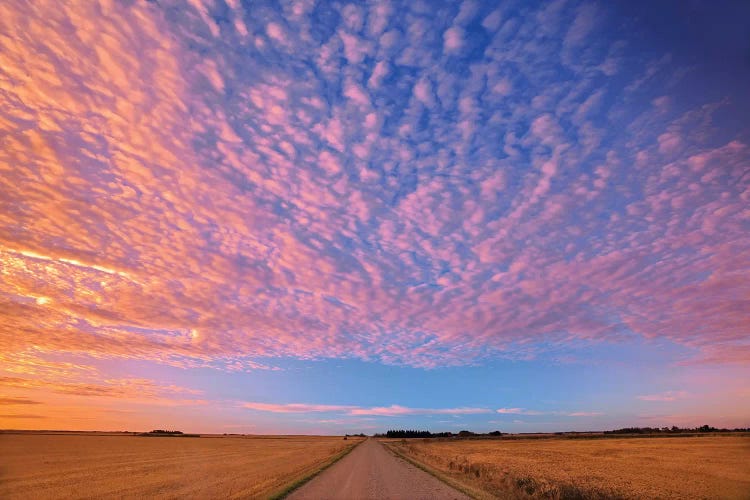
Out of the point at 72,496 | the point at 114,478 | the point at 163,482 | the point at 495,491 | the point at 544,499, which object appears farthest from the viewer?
the point at 114,478

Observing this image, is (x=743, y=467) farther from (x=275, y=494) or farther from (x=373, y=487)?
(x=275, y=494)

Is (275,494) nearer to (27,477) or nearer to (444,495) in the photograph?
(444,495)

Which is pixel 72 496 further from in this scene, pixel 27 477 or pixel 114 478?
pixel 27 477

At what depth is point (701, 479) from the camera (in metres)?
27.6

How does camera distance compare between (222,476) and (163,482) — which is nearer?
(163,482)

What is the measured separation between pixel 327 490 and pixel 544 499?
9382mm

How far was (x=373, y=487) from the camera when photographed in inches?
829

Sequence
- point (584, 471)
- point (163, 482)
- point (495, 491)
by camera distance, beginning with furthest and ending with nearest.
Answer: point (584, 471) → point (163, 482) → point (495, 491)

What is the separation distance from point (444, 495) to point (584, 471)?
19.2 metres

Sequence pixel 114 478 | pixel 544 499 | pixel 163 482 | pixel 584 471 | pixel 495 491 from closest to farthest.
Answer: pixel 544 499 < pixel 495 491 < pixel 163 482 < pixel 114 478 < pixel 584 471

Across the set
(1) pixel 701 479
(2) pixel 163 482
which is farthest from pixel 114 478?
(1) pixel 701 479

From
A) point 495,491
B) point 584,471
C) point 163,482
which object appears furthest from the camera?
point 584,471

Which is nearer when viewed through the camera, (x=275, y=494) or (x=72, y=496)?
(x=275, y=494)

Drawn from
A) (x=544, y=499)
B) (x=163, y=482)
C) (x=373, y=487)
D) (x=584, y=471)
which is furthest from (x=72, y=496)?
(x=584, y=471)
